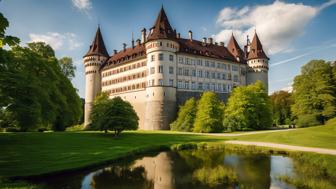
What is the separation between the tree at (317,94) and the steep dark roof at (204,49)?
21.2 m

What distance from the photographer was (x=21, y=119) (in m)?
23.3

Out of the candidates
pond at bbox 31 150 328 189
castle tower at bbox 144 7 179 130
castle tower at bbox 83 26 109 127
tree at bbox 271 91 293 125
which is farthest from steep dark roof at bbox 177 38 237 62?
pond at bbox 31 150 328 189

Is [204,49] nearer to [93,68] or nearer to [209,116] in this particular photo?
[209,116]

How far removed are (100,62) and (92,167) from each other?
59.9 metres

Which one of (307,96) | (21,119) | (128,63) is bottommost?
(21,119)

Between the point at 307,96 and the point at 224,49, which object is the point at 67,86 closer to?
the point at 307,96

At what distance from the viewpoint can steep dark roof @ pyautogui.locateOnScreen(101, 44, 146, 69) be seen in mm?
64875

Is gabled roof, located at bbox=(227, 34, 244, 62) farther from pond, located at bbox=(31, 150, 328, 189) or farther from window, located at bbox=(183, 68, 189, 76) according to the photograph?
pond, located at bbox=(31, 150, 328, 189)

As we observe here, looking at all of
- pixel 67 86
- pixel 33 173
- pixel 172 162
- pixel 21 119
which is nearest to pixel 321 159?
pixel 172 162

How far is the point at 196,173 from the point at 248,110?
35002 millimetres

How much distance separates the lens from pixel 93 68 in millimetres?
75562

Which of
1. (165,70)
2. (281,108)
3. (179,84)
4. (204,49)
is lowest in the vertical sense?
(281,108)

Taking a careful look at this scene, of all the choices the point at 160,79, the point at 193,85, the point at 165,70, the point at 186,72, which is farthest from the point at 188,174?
the point at 193,85

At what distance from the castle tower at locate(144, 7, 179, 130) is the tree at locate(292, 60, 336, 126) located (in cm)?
2323
